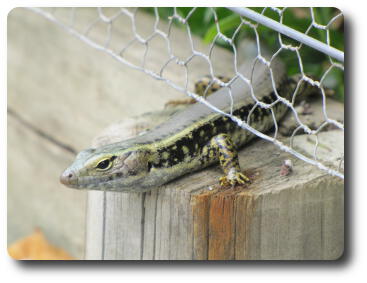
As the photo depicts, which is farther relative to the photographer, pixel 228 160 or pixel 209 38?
pixel 209 38

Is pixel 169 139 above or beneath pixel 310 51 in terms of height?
beneath

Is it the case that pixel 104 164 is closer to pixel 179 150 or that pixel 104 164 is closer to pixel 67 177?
pixel 67 177

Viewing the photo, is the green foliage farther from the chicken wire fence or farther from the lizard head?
the lizard head

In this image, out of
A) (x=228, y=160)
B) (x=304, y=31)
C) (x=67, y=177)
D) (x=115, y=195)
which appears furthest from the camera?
(x=304, y=31)

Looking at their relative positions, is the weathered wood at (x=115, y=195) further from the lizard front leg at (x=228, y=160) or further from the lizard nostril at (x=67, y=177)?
the lizard nostril at (x=67, y=177)

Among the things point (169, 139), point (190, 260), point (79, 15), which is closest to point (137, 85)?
point (79, 15)

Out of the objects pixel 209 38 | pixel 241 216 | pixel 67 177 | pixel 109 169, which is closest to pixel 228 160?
pixel 241 216

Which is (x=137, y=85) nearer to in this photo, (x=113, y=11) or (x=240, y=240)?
(x=113, y=11)

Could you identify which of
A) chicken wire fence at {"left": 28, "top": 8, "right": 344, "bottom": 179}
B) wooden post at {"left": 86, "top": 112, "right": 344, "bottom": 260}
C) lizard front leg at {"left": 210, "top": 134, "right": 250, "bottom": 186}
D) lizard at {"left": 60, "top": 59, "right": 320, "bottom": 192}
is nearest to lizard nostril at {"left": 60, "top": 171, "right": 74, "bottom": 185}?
lizard at {"left": 60, "top": 59, "right": 320, "bottom": 192}
